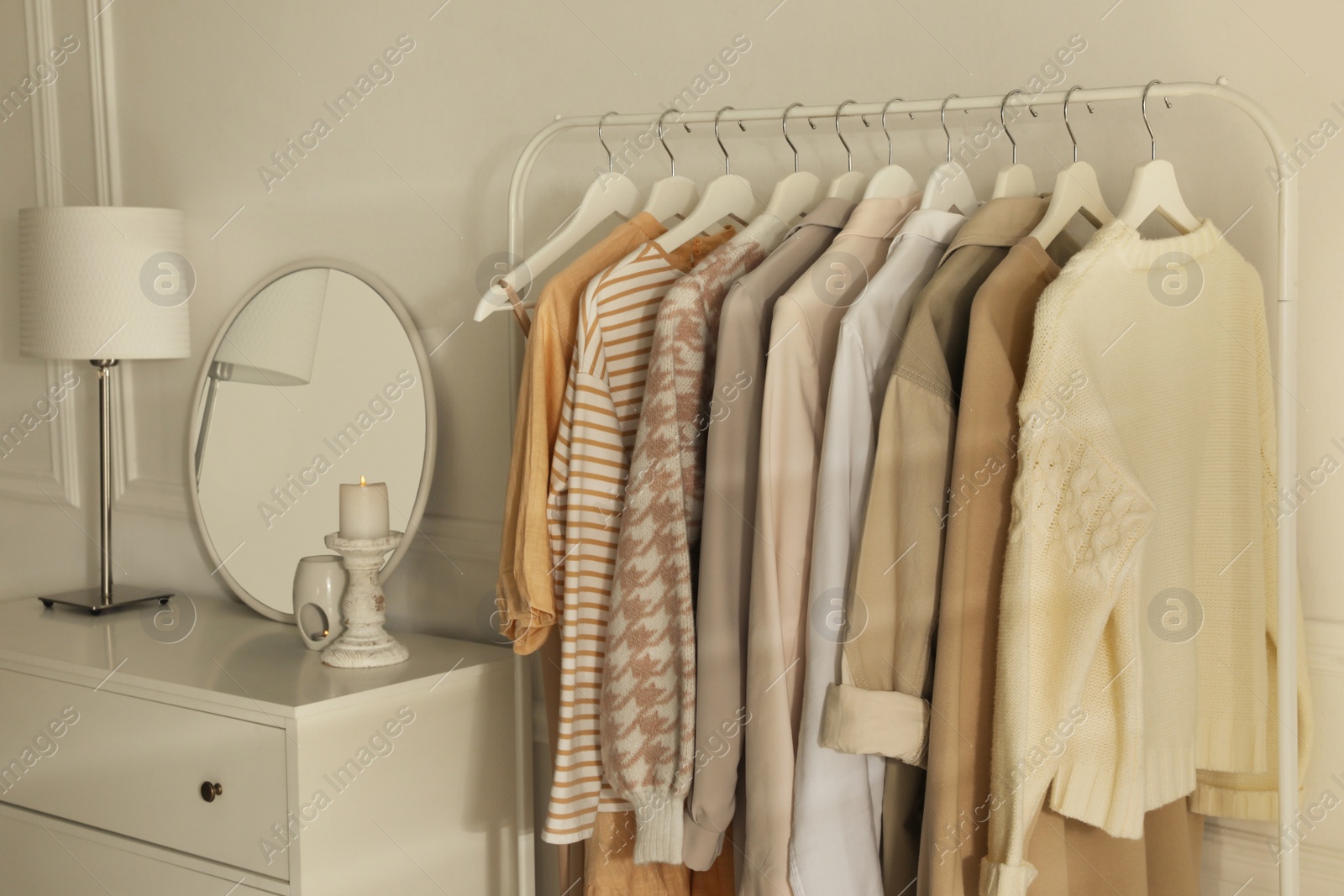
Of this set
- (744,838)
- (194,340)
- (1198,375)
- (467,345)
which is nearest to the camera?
(1198,375)

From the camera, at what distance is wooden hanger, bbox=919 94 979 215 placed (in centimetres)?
139

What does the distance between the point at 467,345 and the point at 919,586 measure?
1119 millimetres

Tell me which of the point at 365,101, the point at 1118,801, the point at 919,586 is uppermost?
the point at 365,101

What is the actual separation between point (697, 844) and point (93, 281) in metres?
1.67

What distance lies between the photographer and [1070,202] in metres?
1.31

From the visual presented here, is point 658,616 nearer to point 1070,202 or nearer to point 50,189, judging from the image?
point 1070,202

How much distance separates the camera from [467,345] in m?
2.09

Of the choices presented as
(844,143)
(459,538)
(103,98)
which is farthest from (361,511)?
(103,98)

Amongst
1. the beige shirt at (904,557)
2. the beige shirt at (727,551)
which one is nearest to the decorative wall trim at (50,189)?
the beige shirt at (727,551)

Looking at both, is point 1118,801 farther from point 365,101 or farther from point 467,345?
point 365,101

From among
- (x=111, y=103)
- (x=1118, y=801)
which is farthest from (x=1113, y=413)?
(x=111, y=103)

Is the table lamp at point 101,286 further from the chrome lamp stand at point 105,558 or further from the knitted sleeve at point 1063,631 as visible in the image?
the knitted sleeve at point 1063,631

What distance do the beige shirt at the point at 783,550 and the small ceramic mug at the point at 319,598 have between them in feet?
2.88

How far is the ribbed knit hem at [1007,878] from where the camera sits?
1148 millimetres
